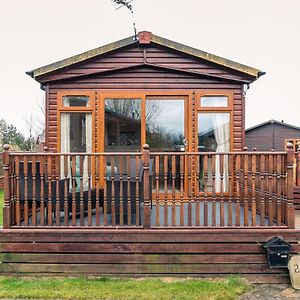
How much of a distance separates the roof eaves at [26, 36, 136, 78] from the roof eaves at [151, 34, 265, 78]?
1.76 feet

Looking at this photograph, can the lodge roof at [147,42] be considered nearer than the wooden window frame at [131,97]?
Yes

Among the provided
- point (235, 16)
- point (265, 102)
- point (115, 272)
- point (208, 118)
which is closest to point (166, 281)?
point (115, 272)

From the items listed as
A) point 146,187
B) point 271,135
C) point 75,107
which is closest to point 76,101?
point 75,107

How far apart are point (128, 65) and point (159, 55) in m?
0.60

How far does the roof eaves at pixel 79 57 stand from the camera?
5.46m

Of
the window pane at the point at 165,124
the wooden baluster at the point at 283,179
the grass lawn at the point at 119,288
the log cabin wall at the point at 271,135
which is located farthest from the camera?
the log cabin wall at the point at 271,135

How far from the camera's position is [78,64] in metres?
5.61

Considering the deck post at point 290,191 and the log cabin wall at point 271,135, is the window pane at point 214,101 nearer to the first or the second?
the deck post at point 290,191

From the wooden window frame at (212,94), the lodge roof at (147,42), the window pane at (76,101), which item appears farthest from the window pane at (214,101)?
the window pane at (76,101)

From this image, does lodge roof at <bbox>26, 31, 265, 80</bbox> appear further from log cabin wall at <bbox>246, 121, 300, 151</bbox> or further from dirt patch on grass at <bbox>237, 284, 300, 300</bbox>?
log cabin wall at <bbox>246, 121, 300, 151</bbox>

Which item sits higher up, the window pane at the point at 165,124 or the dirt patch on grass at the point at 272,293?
the window pane at the point at 165,124

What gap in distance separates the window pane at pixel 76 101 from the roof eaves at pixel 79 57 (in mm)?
554

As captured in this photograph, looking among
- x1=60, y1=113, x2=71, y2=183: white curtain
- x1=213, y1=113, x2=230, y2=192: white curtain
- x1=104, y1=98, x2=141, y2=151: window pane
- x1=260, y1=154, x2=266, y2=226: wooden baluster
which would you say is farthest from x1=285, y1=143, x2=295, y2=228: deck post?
x1=60, y1=113, x2=71, y2=183: white curtain

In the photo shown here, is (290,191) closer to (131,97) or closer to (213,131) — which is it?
(213,131)
